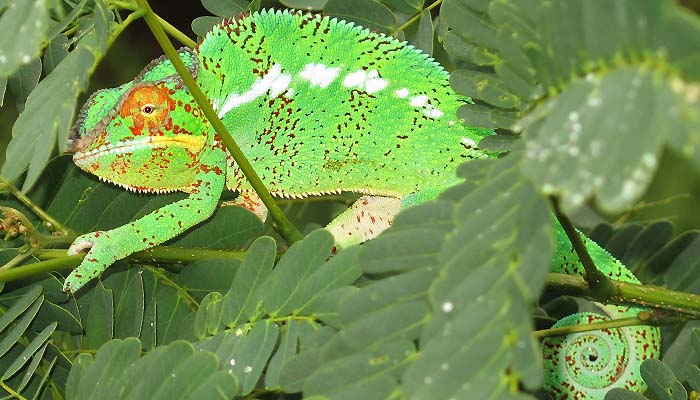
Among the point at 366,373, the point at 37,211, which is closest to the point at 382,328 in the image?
the point at 366,373

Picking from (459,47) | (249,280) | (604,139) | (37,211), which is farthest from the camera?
(37,211)

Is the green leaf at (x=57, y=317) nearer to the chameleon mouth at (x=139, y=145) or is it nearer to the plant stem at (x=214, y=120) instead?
the chameleon mouth at (x=139, y=145)

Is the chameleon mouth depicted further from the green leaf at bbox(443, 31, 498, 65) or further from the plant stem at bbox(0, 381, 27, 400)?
the green leaf at bbox(443, 31, 498, 65)

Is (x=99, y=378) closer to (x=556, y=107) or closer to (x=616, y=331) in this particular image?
(x=556, y=107)

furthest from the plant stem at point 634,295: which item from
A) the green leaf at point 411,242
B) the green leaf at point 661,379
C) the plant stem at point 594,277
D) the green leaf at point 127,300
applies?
the green leaf at point 127,300

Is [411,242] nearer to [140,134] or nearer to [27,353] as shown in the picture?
[27,353]

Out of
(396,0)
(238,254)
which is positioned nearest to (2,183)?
(238,254)

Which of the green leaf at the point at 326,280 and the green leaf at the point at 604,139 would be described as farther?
the green leaf at the point at 326,280

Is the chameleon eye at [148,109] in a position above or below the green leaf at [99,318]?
above
